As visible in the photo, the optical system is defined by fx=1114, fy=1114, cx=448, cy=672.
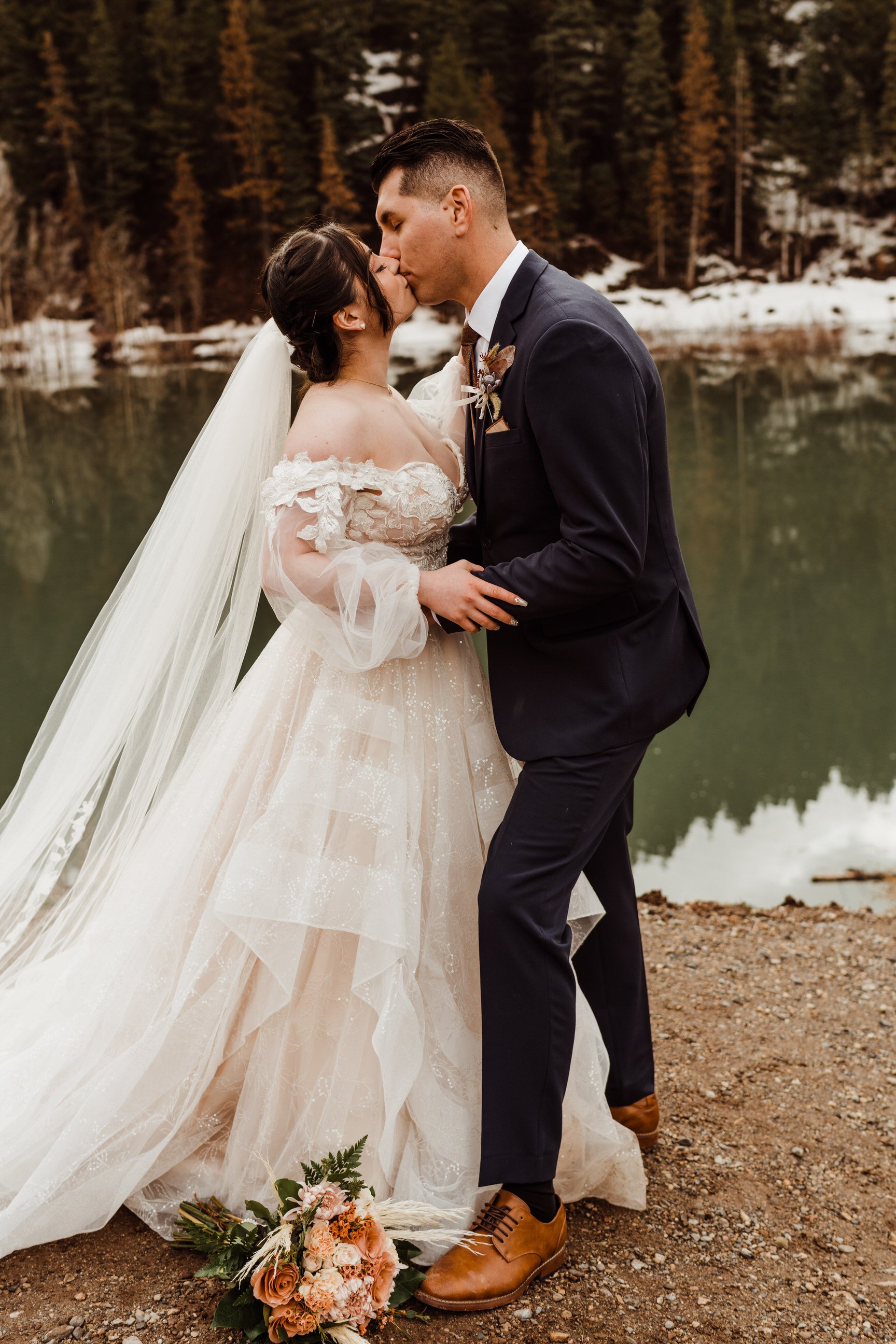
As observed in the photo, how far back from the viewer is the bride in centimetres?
225

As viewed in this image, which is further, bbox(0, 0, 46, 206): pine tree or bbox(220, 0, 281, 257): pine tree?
bbox(0, 0, 46, 206): pine tree

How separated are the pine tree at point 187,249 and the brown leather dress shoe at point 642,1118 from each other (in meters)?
36.9

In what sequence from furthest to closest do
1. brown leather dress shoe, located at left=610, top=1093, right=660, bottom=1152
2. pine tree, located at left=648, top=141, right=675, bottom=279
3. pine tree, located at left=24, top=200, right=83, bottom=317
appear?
pine tree, located at left=648, top=141, right=675, bottom=279, pine tree, located at left=24, top=200, right=83, bottom=317, brown leather dress shoe, located at left=610, top=1093, right=660, bottom=1152

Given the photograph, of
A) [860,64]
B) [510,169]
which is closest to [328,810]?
[510,169]

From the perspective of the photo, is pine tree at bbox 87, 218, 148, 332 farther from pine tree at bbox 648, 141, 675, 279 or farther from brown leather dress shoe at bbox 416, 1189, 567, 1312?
brown leather dress shoe at bbox 416, 1189, 567, 1312

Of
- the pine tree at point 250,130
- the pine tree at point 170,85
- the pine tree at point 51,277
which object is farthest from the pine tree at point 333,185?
the pine tree at point 51,277

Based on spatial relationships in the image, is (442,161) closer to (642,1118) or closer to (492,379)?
(492,379)

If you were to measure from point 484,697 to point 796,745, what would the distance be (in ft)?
13.6

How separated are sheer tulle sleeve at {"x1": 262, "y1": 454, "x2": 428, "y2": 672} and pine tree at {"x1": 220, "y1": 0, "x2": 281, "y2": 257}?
41.4 meters

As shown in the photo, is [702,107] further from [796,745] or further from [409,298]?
[409,298]

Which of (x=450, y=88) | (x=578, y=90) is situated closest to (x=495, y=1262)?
(x=450, y=88)

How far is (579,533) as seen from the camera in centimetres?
203

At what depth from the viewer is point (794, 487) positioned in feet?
40.6

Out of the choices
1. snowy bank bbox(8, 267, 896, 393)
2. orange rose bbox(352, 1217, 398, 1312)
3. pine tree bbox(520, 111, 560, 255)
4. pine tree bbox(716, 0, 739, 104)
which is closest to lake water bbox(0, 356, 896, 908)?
orange rose bbox(352, 1217, 398, 1312)
